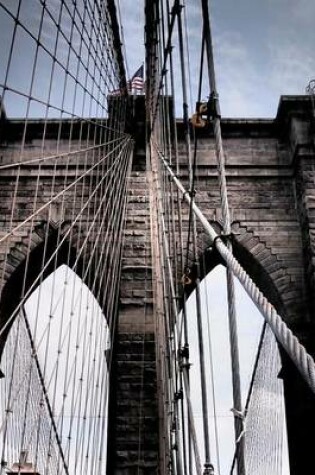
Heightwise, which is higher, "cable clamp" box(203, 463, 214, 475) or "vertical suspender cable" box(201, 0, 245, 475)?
"vertical suspender cable" box(201, 0, 245, 475)

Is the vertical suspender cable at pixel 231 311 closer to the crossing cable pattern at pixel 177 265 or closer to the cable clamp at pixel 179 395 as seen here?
the crossing cable pattern at pixel 177 265

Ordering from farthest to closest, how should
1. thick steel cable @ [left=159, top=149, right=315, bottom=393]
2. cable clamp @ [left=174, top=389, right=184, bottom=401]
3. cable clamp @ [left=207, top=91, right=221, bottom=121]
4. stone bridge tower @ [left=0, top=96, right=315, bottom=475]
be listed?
stone bridge tower @ [left=0, top=96, right=315, bottom=475]
cable clamp @ [left=174, top=389, right=184, bottom=401]
cable clamp @ [left=207, top=91, right=221, bottom=121]
thick steel cable @ [left=159, top=149, right=315, bottom=393]

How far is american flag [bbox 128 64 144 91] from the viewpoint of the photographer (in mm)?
8586

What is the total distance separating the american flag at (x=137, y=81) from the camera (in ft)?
28.2

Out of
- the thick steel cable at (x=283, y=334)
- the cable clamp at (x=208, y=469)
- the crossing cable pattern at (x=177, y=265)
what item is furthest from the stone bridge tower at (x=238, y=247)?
the thick steel cable at (x=283, y=334)

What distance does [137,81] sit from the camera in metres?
8.66

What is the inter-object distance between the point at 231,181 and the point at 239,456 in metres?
5.47

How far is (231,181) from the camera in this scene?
7.04 m

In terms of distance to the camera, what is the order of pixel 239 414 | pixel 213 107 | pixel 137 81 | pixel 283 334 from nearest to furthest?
1. pixel 283 334
2. pixel 239 414
3. pixel 213 107
4. pixel 137 81

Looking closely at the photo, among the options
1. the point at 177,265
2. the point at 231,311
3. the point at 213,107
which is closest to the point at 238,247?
the point at 177,265

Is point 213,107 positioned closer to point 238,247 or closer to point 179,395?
point 179,395

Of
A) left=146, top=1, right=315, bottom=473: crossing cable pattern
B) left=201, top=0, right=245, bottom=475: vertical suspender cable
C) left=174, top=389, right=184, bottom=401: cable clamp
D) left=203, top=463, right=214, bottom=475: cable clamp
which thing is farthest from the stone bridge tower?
left=201, top=0, right=245, bottom=475: vertical suspender cable

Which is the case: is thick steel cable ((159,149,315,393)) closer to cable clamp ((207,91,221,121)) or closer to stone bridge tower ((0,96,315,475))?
cable clamp ((207,91,221,121))

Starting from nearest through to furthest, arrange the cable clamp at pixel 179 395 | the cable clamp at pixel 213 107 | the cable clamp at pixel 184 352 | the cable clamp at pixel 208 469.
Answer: the cable clamp at pixel 208 469, the cable clamp at pixel 213 107, the cable clamp at pixel 184 352, the cable clamp at pixel 179 395
